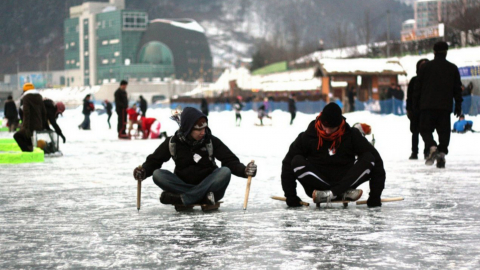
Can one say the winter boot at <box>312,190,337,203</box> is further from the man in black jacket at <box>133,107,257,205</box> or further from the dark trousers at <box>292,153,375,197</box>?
the man in black jacket at <box>133,107,257,205</box>

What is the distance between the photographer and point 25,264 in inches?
177

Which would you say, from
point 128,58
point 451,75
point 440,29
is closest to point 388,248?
point 451,75

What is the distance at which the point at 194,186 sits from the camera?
683 cm

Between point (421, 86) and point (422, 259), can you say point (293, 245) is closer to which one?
point (422, 259)

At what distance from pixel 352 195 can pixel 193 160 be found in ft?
4.71

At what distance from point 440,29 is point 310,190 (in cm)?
4644

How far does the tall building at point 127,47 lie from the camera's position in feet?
561

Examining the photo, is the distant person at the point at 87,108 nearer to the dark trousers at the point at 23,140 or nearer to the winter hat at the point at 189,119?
the dark trousers at the point at 23,140

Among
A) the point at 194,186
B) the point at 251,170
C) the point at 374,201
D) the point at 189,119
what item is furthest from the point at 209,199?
the point at 374,201

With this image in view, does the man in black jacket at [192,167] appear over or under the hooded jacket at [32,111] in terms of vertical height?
under

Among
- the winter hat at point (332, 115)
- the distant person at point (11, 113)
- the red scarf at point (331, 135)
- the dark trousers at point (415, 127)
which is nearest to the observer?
the winter hat at point (332, 115)

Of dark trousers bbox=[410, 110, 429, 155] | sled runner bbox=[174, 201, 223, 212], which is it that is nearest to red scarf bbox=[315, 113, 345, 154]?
sled runner bbox=[174, 201, 223, 212]

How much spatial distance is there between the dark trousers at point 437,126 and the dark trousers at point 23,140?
283 inches

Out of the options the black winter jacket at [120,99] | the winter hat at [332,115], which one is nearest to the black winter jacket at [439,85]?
the winter hat at [332,115]
